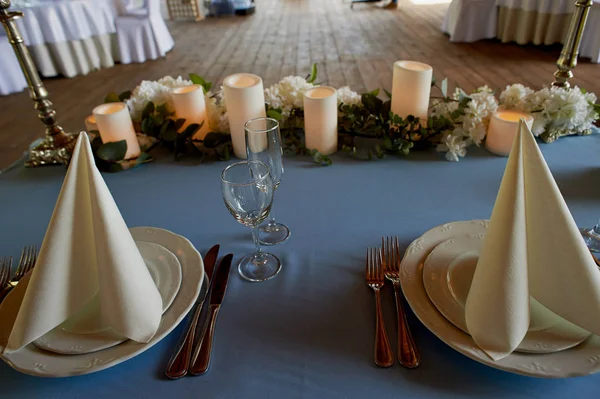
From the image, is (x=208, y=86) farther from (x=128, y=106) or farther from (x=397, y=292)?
(x=397, y=292)

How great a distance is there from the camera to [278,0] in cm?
870

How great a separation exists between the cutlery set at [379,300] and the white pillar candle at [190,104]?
2.27ft

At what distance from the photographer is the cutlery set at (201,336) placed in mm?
564

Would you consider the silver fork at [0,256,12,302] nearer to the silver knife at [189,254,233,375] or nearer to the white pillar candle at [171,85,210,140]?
the silver knife at [189,254,233,375]

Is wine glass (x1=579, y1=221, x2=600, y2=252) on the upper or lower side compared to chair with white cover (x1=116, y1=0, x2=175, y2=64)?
upper

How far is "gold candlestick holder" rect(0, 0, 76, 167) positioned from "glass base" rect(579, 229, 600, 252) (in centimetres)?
131

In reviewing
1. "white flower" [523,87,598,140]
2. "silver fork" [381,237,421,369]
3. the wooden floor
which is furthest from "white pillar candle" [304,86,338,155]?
the wooden floor

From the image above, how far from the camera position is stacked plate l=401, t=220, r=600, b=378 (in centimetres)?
50

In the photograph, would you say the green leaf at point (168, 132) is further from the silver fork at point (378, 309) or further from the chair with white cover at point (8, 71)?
the chair with white cover at point (8, 71)

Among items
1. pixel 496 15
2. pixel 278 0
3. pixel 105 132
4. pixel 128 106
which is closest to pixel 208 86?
pixel 128 106

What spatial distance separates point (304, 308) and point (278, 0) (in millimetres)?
9210

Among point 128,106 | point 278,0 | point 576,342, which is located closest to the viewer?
point 576,342

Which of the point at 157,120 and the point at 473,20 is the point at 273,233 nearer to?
the point at 157,120

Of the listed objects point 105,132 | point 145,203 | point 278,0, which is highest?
point 105,132
